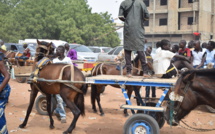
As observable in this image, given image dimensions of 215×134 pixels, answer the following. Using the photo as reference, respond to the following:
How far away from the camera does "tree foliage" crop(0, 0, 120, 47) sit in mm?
34281

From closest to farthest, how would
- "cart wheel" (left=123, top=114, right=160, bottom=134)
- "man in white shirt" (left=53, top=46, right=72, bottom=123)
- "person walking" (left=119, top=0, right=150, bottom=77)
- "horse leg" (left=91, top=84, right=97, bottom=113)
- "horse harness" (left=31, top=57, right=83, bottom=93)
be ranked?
"cart wheel" (left=123, top=114, right=160, bottom=134) → "person walking" (left=119, top=0, right=150, bottom=77) → "horse harness" (left=31, top=57, right=83, bottom=93) → "man in white shirt" (left=53, top=46, right=72, bottom=123) → "horse leg" (left=91, top=84, right=97, bottom=113)

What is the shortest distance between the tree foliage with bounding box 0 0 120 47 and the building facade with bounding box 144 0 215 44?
8548mm

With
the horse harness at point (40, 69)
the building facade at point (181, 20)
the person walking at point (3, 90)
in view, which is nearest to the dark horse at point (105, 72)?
the horse harness at point (40, 69)

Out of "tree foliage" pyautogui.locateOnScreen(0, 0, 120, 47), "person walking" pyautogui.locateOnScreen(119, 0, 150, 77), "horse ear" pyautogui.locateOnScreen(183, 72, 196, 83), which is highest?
"tree foliage" pyautogui.locateOnScreen(0, 0, 120, 47)

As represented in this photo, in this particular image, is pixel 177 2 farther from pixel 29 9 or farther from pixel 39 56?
pixel 39 56

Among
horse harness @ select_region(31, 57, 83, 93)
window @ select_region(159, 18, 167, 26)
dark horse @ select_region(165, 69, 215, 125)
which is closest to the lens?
dark horse @ select_region(165, 69, 215, 125)

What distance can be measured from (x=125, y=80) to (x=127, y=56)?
0.95 m

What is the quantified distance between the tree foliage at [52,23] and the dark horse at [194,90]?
29.8m

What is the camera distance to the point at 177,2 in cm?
4066

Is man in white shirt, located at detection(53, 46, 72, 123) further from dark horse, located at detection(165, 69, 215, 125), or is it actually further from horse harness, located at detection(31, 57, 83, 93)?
dark horse, located at detection(165, 69, 215, 125)

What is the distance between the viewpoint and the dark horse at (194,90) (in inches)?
169

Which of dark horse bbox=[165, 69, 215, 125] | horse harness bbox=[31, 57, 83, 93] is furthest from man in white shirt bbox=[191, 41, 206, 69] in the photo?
dark horse bbox=[165, 69, 215, 125]

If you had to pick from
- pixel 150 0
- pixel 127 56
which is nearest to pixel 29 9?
pixel 150 0

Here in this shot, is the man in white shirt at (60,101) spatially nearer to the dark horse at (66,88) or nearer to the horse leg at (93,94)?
the dark horse at (66,88)
